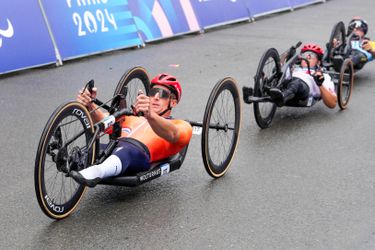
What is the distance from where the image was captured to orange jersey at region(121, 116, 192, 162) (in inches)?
184

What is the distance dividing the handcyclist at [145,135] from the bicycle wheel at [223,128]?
0.34 meters

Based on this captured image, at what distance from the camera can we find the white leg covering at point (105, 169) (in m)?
4.08

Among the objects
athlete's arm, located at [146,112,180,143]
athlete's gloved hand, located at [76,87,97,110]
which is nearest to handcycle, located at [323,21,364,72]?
athlete's arm, located at [146,112,180,143]

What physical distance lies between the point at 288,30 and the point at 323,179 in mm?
9221

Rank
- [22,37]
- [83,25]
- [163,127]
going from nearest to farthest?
[163,127] < [22,37] < [83,25]

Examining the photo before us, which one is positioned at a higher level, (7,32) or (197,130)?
(7,32)

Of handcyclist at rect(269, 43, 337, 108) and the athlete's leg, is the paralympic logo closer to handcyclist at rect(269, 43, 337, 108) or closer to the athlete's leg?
handcyclist at rect(269, 43, 337, 108)

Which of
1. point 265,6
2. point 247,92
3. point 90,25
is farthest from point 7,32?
point 265,6

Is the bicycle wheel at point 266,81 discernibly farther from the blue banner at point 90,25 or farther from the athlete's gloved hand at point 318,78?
the blue banner at point 90,25

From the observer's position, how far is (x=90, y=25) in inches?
409

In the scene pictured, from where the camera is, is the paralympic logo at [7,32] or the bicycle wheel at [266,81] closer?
the bicycle wheel at [266,81]

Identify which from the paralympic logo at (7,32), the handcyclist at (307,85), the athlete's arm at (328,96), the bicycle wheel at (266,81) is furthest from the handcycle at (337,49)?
the paralympic logo at (7,32)

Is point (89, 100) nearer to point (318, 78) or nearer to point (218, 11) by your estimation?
point (318, 78)

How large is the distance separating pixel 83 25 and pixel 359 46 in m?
4.53
